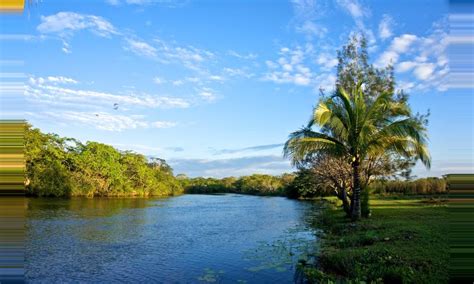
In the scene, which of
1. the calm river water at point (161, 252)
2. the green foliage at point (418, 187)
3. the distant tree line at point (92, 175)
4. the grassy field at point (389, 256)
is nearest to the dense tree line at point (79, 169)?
the distant tree line at point (92, 175)

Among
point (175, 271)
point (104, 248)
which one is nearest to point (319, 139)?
point (175, 271)

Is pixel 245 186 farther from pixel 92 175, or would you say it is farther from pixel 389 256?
pixel 389 256

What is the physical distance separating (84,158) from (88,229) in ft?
115

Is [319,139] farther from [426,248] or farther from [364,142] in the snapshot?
[426,248]

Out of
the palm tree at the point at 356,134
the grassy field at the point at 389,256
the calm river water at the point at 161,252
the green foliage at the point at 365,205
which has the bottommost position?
the calm river water at the point at 161,252

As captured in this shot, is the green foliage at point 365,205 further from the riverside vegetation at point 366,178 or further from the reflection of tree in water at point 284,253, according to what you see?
the reflection of tree in water at point 284,253

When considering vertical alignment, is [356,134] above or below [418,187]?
above

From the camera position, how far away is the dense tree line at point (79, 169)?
4669cm

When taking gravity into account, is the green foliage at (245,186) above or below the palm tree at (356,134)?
below

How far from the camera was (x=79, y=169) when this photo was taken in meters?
51.5

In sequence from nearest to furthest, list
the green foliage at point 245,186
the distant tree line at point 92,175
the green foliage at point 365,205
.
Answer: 1. the green foliage at point 365,205
2. the distant tree line at point 92,175
3. the green foliage at point 245,186

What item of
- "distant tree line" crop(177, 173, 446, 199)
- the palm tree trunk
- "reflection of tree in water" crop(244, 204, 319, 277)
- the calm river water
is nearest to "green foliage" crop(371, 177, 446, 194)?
"distant tree line" crop(177, 173, 446, 199)

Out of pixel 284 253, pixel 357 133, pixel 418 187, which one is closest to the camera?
→ pixel 284 253

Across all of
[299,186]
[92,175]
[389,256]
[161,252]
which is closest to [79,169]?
[92,175]
